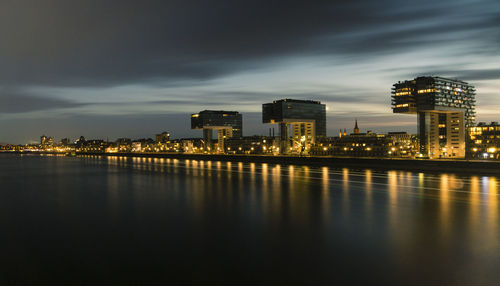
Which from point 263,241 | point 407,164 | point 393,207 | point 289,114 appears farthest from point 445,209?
point 289,114

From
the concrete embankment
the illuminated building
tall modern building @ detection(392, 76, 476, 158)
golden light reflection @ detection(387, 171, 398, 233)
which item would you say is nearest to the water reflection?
golden light reflection @ detection(387, 171, 398, 233)

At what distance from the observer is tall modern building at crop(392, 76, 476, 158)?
333ft

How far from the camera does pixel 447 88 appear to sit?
10581 centimetres

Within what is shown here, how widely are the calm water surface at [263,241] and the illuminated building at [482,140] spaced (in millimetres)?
136851

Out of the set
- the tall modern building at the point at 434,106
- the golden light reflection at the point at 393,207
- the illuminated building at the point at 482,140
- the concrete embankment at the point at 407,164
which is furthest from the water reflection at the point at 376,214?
the illuminated building at the point at 482,140

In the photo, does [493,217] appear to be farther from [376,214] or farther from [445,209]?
[376,214]

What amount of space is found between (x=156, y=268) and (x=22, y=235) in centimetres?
968

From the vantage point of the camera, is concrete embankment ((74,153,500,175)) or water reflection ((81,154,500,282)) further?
concrete embankment ((74,153,500,175))

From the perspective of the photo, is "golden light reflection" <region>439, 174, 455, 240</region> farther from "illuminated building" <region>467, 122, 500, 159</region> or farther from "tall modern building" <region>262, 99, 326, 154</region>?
"tall modern building" <region>262, 99, 326, 154</region>

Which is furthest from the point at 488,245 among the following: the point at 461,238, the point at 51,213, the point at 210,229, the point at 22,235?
the point at 51,213

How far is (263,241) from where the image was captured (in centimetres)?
1342

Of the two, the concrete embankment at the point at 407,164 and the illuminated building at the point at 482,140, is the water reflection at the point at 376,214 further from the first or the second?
the illuminated building at the point at 482,140

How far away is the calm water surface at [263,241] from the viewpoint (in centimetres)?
968

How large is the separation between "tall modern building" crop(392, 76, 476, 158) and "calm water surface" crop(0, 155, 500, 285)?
85108 millimetres
